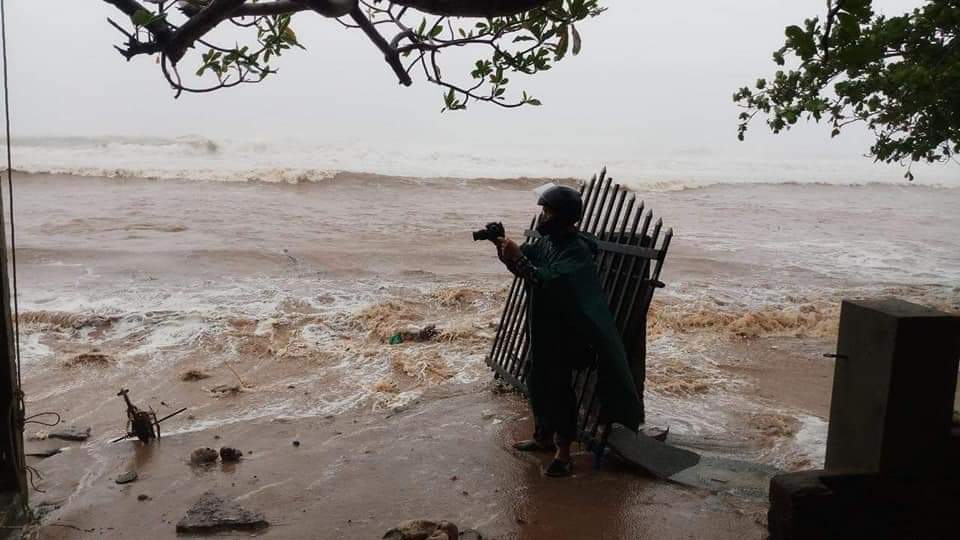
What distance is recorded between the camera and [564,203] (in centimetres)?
455

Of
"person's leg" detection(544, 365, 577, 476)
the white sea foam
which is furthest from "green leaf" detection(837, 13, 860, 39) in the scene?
the white sea foam

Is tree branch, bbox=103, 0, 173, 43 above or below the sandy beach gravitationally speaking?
above

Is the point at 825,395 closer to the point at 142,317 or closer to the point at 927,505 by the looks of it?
the point at 927,505

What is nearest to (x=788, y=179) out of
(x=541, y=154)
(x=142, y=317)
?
(x=541, y=154)

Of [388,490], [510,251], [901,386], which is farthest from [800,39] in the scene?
[388,490]

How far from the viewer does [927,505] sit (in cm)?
347

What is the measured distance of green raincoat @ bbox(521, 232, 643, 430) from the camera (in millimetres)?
4512

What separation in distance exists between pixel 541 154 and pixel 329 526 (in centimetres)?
4063

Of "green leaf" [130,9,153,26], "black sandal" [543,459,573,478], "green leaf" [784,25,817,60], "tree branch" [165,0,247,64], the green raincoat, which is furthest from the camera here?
"black sandal" [543,459,573,478]

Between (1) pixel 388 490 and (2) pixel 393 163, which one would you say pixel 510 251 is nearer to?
(1) pixel 388 490

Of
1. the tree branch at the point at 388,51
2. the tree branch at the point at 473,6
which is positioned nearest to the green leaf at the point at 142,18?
the tree branch at the point at 473,6

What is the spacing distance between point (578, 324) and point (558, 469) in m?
0.98

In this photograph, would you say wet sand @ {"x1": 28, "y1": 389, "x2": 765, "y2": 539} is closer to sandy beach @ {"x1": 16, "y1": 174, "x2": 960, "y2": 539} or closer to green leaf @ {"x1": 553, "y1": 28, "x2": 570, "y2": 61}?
sandy beach @ {"x1": 16, "y1": 174, "x2": 960, "y2": 539}

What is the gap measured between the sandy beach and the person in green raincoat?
0.46 meters
